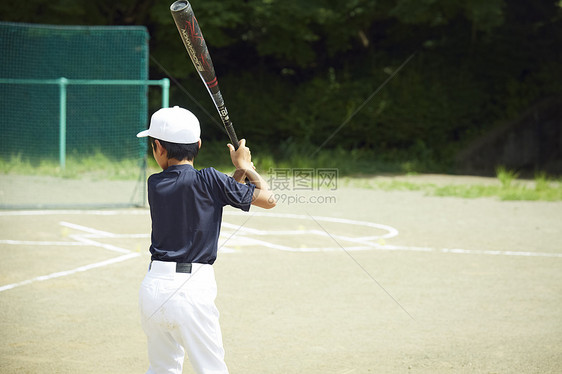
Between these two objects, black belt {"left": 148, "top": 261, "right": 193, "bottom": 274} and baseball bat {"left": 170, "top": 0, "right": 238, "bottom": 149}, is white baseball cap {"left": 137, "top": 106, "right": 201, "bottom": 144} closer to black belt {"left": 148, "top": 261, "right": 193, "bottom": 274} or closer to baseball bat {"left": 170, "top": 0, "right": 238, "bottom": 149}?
baseball bat {"left": 170, "top": 0, "right": 238, "bottom": 149}

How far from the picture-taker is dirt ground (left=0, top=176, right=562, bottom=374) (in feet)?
17.3

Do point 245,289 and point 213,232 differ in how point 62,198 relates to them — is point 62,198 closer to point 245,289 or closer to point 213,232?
point 245,289

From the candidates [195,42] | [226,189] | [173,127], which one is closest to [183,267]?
[226,189]

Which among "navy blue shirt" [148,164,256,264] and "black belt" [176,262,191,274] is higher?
"navy blue shirt" [148,164,256,264]

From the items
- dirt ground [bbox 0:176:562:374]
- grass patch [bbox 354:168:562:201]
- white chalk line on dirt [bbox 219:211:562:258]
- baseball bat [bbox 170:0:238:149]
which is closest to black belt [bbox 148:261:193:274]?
baseball bat [bbox 170:0:238:149]

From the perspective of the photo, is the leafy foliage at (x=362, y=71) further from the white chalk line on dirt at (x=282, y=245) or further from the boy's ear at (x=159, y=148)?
the boy's ear at (x=159, y=148)

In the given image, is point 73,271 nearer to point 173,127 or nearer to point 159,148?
point 159,148

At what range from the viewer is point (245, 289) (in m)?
7.29

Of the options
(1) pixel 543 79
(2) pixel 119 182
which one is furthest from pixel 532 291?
(1) pixel 543 79

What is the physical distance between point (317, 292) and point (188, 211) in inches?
154

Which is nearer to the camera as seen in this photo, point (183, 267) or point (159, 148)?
point (183, 267)

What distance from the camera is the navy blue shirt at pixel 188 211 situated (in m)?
3.58

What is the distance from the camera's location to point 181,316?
3.45 meters

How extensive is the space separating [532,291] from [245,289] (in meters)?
3.17
